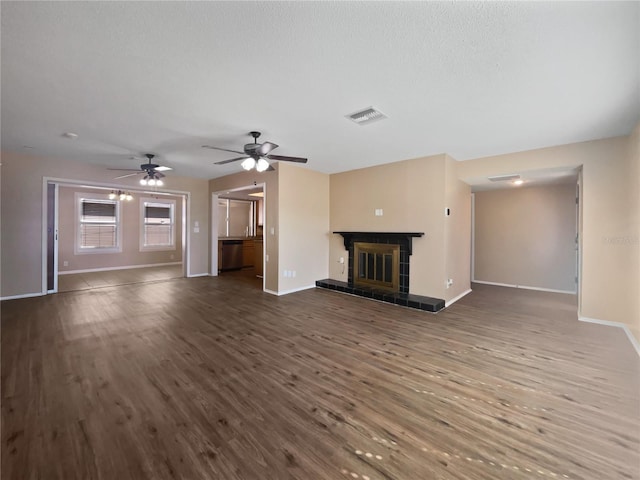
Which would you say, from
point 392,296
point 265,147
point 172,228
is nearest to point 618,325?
point 392,296

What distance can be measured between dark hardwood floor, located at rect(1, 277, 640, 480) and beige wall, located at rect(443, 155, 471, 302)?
3.62 ft

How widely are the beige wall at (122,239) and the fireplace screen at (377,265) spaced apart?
23.4ft

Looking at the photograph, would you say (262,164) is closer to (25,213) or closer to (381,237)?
(381,237)

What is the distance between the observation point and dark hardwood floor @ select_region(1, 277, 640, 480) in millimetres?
1490

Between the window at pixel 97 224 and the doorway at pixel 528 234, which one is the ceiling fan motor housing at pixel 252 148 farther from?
the window at pixel 97 224

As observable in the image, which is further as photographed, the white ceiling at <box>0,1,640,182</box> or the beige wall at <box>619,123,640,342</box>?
the beige wall at <box>619,123,640,342</box>

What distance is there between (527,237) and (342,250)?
4200 mm

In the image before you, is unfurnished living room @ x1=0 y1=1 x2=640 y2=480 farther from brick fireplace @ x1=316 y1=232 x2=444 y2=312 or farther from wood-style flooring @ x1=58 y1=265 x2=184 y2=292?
wood-style flooring @ x1=58 y1=265 x2=184 y2=292

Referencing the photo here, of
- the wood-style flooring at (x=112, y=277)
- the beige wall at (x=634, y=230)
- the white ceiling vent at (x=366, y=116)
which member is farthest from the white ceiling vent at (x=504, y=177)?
the wood-style flooring at (x=112, y=277)

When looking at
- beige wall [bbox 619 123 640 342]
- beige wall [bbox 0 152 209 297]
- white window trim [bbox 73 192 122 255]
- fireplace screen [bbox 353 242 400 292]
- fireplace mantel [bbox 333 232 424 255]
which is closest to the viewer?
beige wall [bbox 619 123 640 342]

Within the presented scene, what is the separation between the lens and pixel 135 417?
1.84m

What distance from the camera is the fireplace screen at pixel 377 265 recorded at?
5066 mm

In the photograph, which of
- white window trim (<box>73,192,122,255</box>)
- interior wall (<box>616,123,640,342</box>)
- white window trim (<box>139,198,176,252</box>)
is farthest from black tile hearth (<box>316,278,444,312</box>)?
white window trim (<box>73,192,122,255</box>)

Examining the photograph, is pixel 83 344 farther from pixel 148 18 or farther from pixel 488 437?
pixel 488 437
